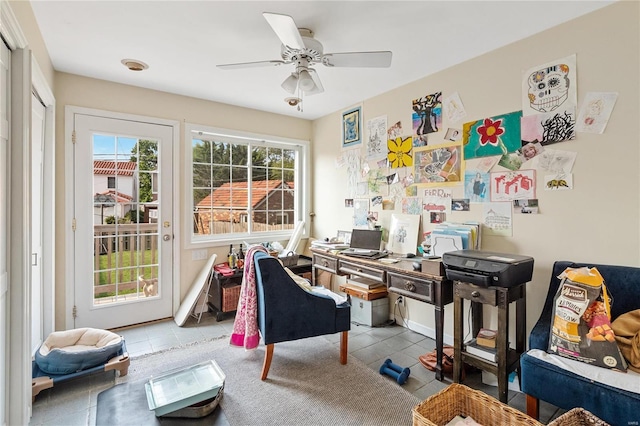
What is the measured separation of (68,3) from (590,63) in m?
3.26

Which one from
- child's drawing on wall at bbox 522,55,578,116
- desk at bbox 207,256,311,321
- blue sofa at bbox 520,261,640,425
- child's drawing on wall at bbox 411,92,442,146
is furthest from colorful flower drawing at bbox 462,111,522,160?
desk at bbox 207,256,311,321

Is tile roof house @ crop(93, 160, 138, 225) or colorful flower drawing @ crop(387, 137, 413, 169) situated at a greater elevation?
colorful flower drawing @ crop(387, 137, 413, 169)

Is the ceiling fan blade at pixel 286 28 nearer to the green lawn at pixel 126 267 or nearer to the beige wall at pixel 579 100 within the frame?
the beige wall at pixel 579 100

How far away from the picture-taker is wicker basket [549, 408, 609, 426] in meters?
1.30

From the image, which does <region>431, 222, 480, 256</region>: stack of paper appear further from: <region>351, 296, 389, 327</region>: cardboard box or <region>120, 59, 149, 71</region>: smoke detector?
<region>120, 59, 149, 71</region>: smoke detector

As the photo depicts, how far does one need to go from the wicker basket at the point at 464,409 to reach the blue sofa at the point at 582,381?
32cm

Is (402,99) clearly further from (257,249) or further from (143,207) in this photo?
(143,207)

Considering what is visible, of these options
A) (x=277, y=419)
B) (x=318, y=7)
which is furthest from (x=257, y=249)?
(x=318, y=7)

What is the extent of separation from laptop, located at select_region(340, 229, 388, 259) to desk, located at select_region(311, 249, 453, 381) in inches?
4.3

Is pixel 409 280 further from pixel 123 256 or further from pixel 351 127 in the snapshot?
pixel 123 256

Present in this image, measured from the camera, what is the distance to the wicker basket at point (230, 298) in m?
3.41

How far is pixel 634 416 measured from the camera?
136 cm

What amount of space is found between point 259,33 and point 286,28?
0.61m

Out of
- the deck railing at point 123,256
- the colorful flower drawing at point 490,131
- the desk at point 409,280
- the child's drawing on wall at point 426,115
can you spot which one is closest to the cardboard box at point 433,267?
the desk at point 409,280
